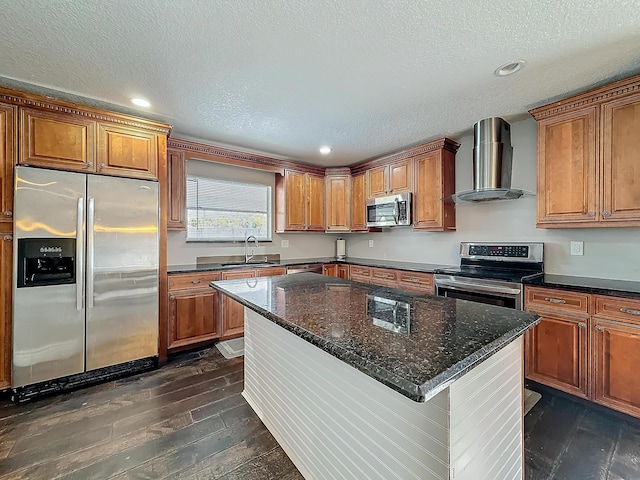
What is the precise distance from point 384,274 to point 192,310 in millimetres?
2341

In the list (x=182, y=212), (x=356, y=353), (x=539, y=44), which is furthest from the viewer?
(x=182, y=212)

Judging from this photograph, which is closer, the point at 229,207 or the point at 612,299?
the point at 612,299

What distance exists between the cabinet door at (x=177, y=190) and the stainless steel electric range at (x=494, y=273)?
9.68 ft

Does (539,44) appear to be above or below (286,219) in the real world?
above

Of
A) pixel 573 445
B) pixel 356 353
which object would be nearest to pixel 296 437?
pixel 356 353

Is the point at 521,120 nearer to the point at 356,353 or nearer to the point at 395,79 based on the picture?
the point at 395,79

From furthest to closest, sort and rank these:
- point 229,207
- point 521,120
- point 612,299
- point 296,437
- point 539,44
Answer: point 229,207
point 521,120
point 612,299
point 539,44
point 296,437

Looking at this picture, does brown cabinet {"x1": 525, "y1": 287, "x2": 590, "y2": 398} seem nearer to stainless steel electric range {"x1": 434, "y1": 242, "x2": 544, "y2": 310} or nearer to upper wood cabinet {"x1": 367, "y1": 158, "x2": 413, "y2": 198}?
stainless steel electric range {"x1": 434, "y1": 242, "x2": 544, "y2": 310}

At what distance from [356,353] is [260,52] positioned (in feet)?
6.18

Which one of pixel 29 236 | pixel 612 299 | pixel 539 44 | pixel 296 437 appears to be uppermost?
pixel 539 44

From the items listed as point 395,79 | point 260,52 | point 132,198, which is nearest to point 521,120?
point 395,79

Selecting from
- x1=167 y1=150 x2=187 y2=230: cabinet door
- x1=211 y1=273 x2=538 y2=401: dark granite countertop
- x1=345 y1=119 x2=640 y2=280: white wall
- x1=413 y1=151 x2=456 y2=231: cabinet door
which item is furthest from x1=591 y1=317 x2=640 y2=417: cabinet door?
x1=167 y1=150 x2=187 y2=230: cabinet door

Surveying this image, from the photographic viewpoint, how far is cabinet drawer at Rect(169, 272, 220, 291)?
3.07 m

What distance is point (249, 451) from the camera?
171cm
